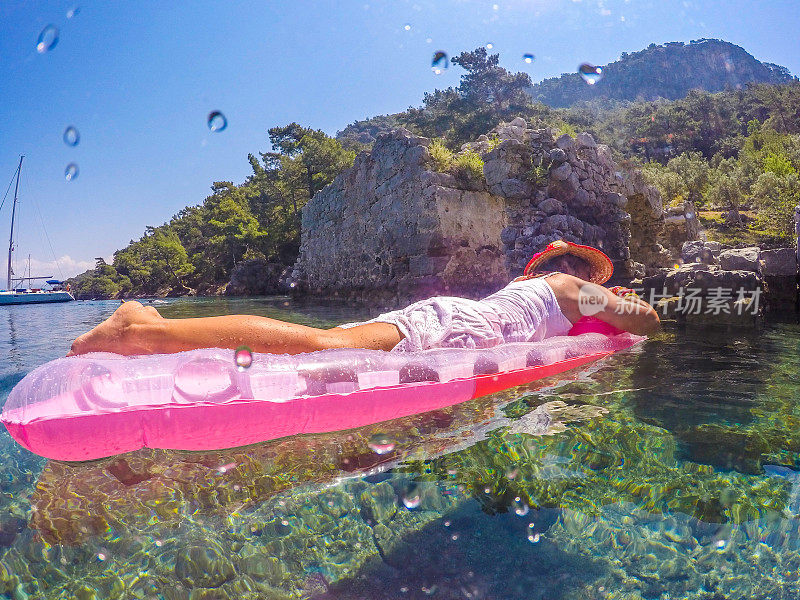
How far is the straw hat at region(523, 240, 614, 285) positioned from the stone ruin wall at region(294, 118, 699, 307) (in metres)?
2.29

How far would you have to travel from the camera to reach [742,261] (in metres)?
4.46

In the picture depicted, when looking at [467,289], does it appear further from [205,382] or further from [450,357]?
[205,382]

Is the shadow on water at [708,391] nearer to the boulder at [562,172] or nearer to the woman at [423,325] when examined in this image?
the woman at [423,325]

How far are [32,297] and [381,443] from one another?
30394mm

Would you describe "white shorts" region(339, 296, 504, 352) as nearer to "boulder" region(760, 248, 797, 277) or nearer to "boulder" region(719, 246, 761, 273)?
"boulder" region(719, 246, 761, 273)

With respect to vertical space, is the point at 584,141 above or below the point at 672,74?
below

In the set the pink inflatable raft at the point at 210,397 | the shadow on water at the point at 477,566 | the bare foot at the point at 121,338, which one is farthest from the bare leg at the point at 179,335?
the shadow on water at the point at 477,566

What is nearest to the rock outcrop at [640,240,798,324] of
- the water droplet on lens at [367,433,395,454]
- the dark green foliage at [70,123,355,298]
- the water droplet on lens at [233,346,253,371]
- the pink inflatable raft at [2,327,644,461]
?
the pink inflatable raft at [2,327,644,461]

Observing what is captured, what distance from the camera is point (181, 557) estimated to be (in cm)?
108

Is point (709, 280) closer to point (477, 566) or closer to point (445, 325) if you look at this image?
point (445, 325)

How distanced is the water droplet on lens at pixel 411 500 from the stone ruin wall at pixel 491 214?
508 centimetres

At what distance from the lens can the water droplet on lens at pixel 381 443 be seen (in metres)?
1.59

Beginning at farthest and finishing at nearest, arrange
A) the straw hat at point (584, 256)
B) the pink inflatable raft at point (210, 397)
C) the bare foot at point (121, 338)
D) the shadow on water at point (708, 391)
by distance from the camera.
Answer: the straw hat at point (584, 256)
the bare foot at point (121, 338)
the shadow on water at point (708, 391)
the pink inflatable raft at point (210, 397)

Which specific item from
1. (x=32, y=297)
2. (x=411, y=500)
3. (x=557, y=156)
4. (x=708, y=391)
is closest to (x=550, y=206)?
(x=557, y=156)
